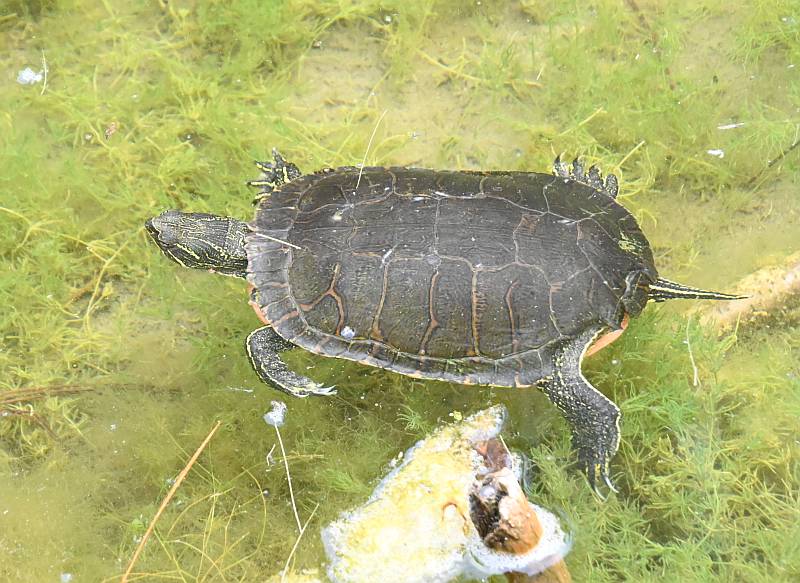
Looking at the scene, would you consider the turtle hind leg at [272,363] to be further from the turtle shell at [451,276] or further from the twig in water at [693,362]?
the twig in water at [693,362]

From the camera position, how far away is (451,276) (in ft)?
12.0

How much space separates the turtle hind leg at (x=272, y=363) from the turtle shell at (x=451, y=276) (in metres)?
0.25

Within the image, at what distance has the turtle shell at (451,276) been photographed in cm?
365

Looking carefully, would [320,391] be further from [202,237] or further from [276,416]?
[202,237]

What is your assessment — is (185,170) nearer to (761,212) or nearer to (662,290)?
(662,290)

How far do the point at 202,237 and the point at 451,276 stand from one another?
1731 mm

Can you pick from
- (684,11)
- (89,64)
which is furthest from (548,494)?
(89,64)

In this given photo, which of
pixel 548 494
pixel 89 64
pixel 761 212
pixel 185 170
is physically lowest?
pixel 548 494

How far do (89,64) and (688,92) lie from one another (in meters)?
5.28

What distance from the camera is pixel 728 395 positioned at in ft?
13.9

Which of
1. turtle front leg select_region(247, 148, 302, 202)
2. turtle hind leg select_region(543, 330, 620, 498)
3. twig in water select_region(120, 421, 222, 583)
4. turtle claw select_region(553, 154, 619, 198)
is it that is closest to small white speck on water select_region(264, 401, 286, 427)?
twig in water select_region(120, 421, 222, 583)

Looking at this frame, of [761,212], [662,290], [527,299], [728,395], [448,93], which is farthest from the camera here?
[448,93]

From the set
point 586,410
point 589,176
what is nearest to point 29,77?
point 589,176

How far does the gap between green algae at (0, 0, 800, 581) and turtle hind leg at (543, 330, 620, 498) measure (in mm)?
174
